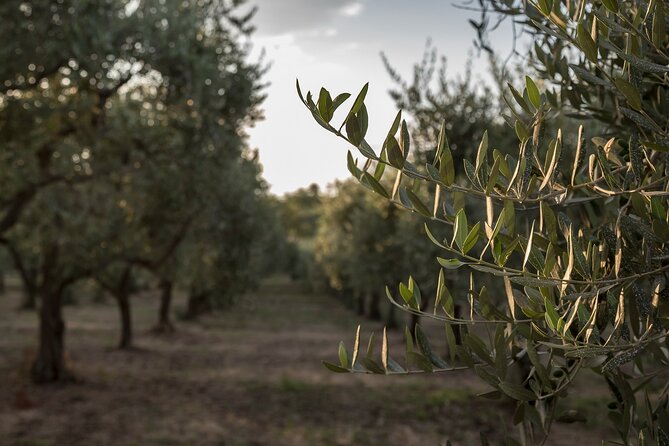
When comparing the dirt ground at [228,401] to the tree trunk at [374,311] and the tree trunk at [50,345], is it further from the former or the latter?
the tree trunk at [374,311]

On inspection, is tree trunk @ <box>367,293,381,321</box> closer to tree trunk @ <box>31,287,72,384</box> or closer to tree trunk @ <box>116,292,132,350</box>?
tree trunk @ <box>116,292,132,350</box>

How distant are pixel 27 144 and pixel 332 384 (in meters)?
11.7

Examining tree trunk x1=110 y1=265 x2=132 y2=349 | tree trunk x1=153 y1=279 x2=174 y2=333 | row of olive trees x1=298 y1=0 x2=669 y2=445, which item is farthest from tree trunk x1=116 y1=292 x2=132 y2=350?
row of olive trees x1=298 y1=0 x2=669 y2=445

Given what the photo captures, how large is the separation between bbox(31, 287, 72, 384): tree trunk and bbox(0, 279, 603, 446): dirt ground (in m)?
0.54

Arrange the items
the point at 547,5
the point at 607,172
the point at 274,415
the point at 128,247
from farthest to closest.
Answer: the point at 128,247, the point at 274,415, the point at 607,172, the point at 547,5

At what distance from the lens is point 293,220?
132625 millimetres

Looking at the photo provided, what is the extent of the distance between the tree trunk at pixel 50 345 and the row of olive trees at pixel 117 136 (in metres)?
0.04

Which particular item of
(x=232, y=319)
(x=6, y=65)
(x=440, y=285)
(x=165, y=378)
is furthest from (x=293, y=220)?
(x=440, y=285)

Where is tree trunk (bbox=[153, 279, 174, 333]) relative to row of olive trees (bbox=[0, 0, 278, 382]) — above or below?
below

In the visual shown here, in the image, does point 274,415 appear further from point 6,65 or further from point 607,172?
point 607,172

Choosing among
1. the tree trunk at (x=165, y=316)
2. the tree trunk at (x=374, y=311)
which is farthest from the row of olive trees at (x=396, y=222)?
the tree trunk at (x=165, y=316)

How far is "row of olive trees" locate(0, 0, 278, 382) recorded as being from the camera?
9.78 metres

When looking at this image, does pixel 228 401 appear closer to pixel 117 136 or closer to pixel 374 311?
pixel 117 136

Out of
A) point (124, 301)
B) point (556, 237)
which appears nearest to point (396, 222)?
point (124, 301)
